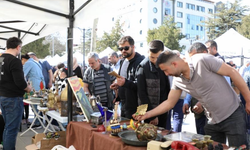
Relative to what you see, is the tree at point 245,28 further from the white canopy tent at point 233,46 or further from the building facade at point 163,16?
the white canopy tent at point 233,46

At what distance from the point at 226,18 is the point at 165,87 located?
3306 cm

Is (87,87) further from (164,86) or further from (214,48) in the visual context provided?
(214,48)

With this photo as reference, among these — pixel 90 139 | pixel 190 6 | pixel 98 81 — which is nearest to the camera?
pixel 90 139

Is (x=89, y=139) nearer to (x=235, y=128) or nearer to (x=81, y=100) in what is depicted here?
(x=81, y=100)

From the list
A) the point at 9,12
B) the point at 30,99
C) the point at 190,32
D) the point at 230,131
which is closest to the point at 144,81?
the point at 230,131

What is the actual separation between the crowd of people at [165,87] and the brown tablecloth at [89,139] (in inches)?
12.7

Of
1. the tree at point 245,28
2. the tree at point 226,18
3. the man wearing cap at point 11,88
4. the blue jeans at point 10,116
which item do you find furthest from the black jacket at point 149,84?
the tree at point 226,18

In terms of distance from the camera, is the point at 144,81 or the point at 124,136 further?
the point at 144,81

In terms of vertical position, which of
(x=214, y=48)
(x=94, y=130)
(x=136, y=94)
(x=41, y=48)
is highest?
(x=41, y=48)

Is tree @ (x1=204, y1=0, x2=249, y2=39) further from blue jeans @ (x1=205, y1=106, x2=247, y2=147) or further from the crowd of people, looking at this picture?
blue jeans @ (x1=205, y1=106, x2=247, y2=147)

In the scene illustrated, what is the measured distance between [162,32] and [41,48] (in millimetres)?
14061

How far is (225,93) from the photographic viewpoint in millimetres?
1963

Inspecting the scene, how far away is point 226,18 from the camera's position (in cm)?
3222

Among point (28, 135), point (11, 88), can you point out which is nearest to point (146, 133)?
point (11, 88)
